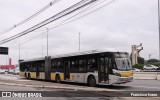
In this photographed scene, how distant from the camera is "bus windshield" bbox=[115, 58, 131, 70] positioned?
22513mm

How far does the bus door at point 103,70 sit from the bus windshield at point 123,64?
1008mm

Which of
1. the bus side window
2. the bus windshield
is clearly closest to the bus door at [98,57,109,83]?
the bus windshield

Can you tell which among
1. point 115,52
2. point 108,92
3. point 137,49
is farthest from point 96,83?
point 137,49

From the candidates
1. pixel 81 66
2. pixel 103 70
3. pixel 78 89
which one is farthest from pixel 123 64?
pixel 81 66

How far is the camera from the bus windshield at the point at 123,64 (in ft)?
73.9

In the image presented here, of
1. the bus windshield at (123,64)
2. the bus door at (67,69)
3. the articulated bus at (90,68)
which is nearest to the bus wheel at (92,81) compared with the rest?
the articulated bus at (90,68)

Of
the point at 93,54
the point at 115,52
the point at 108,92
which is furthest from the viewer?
the point at 93,54

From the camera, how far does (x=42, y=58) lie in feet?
113

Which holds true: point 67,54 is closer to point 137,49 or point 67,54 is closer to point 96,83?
point 96,83

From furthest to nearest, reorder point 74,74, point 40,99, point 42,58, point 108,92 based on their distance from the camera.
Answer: point 42,58 → point 74,74 → point 108,92 → point 40,99

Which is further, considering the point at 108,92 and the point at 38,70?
the point at 38,70

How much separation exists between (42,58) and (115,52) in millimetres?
13521

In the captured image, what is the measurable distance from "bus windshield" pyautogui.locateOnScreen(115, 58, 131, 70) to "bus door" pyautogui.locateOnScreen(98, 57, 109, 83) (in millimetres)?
1008

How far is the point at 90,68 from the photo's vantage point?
81.4 feet
